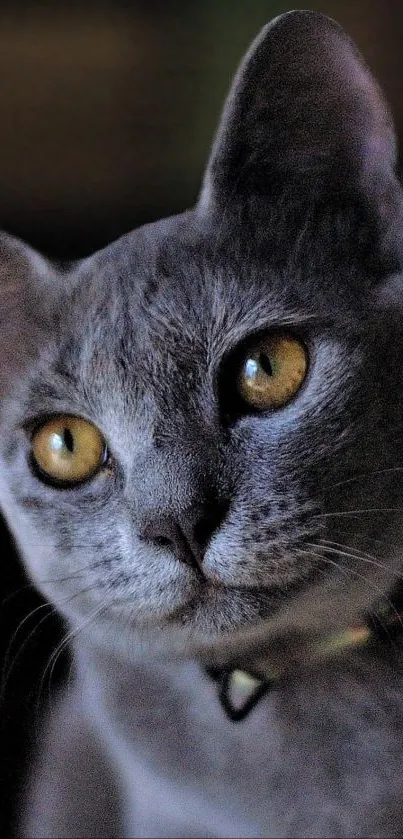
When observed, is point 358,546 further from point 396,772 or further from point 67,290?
point 67,290

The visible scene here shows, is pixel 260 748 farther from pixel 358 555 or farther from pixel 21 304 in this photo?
pixel 21 304

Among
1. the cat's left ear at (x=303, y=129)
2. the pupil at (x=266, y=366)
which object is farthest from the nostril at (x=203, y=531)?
the cat's left ear at (x=303, y=129)

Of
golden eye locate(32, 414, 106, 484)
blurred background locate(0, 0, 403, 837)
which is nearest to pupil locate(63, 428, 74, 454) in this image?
golden eye locate(32, 414, 106, 484)

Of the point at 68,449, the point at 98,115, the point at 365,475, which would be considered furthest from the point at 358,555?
the point at 98,115

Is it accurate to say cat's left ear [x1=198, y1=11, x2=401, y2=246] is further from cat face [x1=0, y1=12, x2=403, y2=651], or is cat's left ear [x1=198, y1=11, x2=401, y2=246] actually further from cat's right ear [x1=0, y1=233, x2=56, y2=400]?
cat's right ear [x1=0, y1=233, x2=56, y2=400]

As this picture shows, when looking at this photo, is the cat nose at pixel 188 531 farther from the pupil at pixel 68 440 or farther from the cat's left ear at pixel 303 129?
the cat's left ear at pixel 303 129
